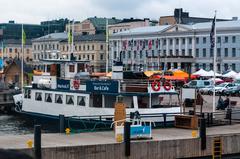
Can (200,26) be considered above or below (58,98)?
above

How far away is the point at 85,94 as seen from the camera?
3662 centimetres

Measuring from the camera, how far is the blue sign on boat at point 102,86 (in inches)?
1348

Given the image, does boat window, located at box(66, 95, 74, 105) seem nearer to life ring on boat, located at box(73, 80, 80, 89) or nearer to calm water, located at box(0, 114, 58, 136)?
life ring on boat, located at box(73, 80, 80, 89)

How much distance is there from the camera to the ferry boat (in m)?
34.2

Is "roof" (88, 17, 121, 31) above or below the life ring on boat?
above

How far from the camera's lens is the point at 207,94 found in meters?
66.6

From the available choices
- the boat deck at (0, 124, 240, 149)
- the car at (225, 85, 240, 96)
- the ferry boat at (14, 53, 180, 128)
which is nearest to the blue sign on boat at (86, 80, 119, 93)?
the ferry boat at (14, 53, 180, 128)

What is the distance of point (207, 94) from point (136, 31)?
71522 mm

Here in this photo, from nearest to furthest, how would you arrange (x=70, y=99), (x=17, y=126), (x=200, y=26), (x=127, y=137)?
(x=127, y=137)
(x=70, y=99)
(x=17, y=126)
(x=200, y=26)

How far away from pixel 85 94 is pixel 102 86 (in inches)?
82.0

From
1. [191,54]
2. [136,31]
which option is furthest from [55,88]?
[136,31]

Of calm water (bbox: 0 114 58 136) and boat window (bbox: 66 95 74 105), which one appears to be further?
calm water (bbox: 0 114 58 136)

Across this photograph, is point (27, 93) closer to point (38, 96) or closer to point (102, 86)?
point (38, 96)

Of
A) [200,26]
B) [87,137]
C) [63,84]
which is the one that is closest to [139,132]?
[87,137]
